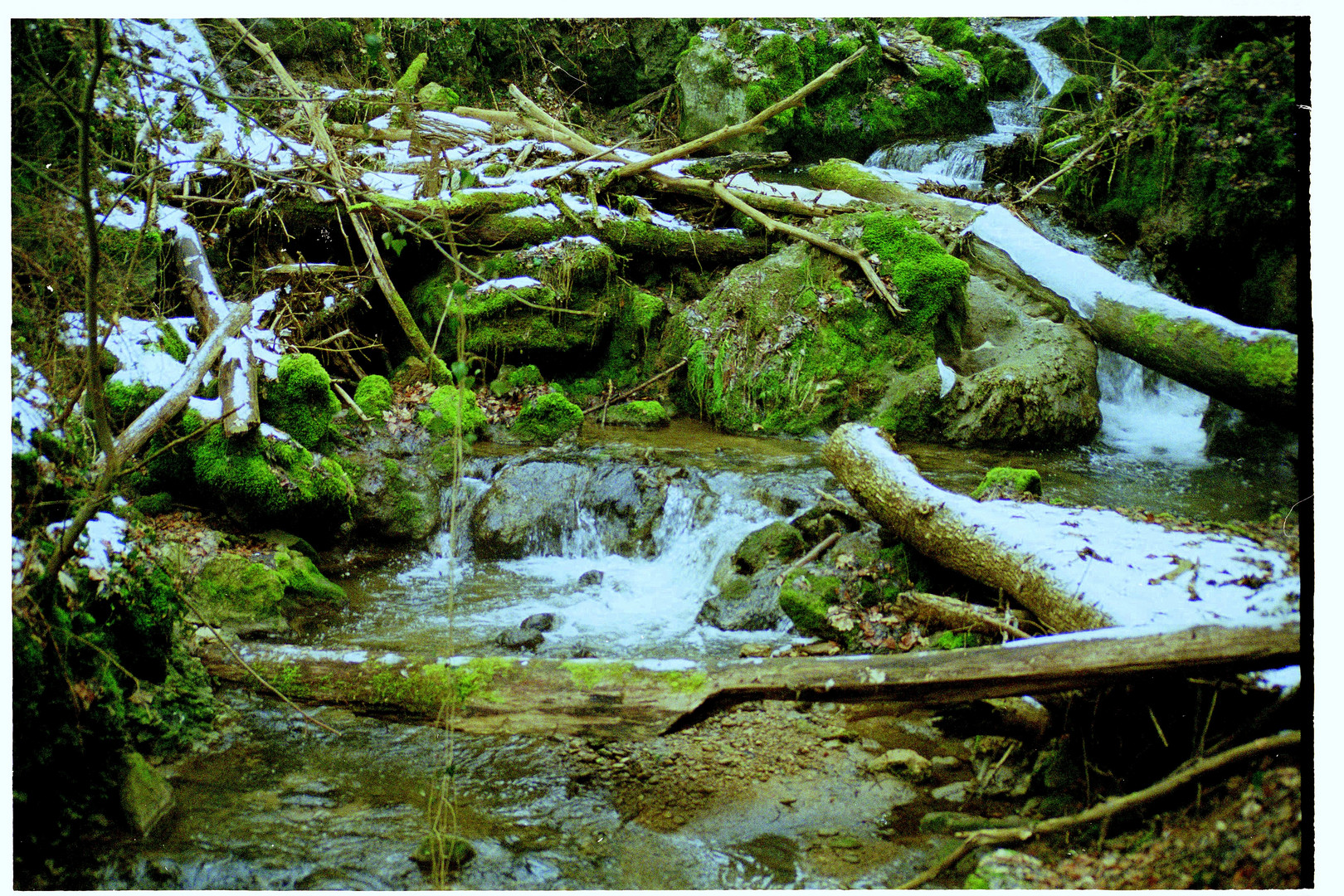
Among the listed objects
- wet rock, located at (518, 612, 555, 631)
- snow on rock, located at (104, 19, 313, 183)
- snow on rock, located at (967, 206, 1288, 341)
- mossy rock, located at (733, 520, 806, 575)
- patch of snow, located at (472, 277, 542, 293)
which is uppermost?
snow on rock, located at (104, 19, 313, 183)

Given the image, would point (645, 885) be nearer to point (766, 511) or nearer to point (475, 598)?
point (475, 598)

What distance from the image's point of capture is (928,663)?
9.32 feet

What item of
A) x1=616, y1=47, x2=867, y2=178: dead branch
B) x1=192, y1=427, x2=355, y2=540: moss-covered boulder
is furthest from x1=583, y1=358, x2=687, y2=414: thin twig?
x1=192, y1=427, x2=355, y2=540: moss-covered boulder

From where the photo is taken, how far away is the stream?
9.15 ft

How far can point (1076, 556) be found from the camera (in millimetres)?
3543

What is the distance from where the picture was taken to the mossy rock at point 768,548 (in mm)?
5281

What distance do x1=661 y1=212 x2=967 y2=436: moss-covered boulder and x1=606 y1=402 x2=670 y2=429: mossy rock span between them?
0.40m

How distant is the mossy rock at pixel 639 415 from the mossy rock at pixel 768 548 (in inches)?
107

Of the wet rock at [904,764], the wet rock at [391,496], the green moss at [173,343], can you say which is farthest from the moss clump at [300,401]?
the wet rock at [904,764]

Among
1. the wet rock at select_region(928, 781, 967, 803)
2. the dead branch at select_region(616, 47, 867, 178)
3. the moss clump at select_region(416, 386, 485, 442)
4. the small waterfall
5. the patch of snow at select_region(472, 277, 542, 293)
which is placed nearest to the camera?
the wet rock at select_region(928, 781, 967, 803)

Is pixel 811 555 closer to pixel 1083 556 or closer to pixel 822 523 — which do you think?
pixel 822 523

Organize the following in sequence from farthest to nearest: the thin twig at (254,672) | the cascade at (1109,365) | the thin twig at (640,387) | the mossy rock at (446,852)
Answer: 1. the thin twig at (640,387)
2. the cascade at (1109,365)
3. the thin twig at (254,672)
4. the mossy rock at (446,852)

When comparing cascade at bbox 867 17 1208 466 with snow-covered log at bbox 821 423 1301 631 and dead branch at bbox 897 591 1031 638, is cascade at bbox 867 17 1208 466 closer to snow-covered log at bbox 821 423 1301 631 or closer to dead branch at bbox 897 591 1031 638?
snow-covered log at bbox 821 423 1301 631

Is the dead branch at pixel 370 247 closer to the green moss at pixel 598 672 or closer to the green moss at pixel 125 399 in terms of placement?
the green moss at pixel 125 399
